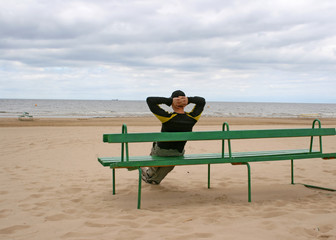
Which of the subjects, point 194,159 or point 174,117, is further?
point 174,117

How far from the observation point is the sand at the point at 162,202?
3.01m

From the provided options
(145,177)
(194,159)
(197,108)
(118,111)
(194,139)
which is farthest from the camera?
(118,111)

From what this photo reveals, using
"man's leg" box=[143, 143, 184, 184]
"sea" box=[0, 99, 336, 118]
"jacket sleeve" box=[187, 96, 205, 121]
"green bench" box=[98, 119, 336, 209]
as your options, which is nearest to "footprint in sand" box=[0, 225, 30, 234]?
"green bench" box=[98, 119, 336, 209]

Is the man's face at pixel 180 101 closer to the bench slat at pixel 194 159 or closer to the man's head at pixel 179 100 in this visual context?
the man's head at pixel 179 100

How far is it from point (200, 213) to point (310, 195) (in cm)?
187

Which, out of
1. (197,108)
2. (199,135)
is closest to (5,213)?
(199,135)

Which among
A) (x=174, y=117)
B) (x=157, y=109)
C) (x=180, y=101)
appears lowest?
(x=174, y=117)

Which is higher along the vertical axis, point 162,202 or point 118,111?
point 118,111

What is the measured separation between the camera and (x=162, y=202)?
4301 millimetres

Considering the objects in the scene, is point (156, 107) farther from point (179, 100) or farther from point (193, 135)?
point (193, 135)

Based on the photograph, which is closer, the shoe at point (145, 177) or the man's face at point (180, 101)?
the man's face at point (180, 101)

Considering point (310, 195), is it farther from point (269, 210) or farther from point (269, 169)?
point (269, 169)

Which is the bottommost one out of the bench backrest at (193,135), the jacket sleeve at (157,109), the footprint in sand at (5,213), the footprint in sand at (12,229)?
the footprint in sand at (5,213)

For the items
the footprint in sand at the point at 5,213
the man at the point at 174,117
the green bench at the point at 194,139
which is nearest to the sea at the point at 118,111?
the footprint in sand at the point at 5,213
